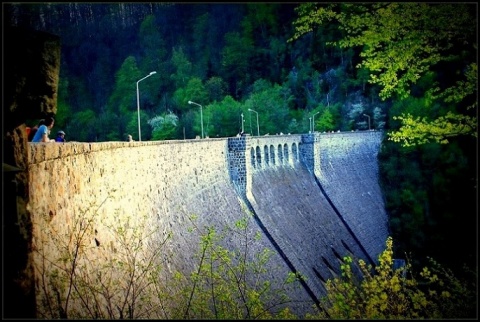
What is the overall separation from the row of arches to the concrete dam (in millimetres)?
64

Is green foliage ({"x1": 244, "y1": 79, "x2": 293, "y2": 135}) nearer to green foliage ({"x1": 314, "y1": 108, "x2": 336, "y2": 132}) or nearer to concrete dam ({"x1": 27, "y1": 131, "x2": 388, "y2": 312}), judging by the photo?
green foliage ({"x1": 314, "y1": 108, "x2": 336, "y2": 132})

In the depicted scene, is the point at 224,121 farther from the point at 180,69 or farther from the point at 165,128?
the point at 180,69

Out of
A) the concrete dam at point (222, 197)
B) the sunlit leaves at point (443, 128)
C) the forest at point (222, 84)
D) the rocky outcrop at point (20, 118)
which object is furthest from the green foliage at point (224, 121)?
the rocky outcrop at point (20, 118)

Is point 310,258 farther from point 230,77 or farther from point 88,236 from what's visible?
point 230,77

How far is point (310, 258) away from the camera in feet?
74.6

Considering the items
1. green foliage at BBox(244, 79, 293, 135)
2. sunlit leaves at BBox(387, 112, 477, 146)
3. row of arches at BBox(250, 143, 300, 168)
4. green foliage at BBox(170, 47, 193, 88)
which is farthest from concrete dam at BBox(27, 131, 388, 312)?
green foliage at BBox(170, 47, 193, 88)

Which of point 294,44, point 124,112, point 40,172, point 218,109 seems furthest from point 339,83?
point 40,172

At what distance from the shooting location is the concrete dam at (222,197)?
7.05 m

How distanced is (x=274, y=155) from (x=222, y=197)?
8.64 m

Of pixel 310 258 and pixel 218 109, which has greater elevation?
pixel 218 109

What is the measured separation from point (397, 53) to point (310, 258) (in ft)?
59.8

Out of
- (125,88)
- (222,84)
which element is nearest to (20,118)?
(222,84)

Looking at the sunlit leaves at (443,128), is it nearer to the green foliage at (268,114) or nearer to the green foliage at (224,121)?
the green foliage at (224,121)

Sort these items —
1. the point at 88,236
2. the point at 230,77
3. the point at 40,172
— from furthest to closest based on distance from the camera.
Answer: the point at 230,77, the point at 88,236, the point at 40,172
